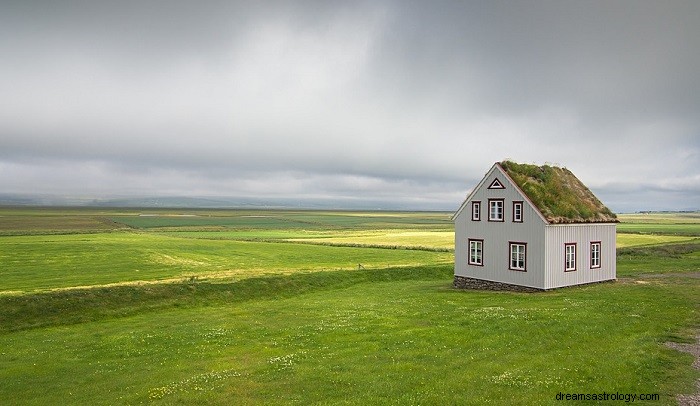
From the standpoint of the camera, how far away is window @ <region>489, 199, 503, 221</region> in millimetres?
48000

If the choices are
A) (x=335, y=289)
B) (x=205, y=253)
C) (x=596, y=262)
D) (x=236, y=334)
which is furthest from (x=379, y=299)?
(x=205, y=253)

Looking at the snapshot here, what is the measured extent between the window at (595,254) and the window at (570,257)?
319cm

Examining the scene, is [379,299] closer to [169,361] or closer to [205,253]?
[169,361]

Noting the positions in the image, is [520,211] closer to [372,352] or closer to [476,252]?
[476,252]

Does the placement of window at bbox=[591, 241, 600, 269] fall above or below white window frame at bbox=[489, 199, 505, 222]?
below

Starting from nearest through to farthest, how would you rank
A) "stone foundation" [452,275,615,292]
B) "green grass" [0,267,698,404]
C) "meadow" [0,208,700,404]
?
"green grass" [0,267,698,404] < "meadow" [0,208,700,404] < "stone foundation" [452,275,615,292]

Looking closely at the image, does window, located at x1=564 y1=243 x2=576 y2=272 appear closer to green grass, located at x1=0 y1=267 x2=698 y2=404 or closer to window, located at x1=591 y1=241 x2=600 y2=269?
window, located at x1=591 y1=241 x2=600 y2=269

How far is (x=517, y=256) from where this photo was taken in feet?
150

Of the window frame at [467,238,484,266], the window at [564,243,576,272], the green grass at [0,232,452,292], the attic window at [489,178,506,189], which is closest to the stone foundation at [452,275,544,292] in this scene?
the window frame at [467,238,484,266]

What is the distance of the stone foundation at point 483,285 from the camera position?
45144 millimetres

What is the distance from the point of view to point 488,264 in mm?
48406

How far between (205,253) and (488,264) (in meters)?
49.7

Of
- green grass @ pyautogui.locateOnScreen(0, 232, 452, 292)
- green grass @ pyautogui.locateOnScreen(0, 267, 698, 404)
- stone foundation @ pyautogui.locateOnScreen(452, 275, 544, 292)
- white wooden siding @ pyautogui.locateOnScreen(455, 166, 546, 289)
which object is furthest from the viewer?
green grass @ pyautogui.locateOnScreen(0, 232, 452, 292)

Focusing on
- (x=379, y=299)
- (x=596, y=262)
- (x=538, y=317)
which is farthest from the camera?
(x=596, y=262)
